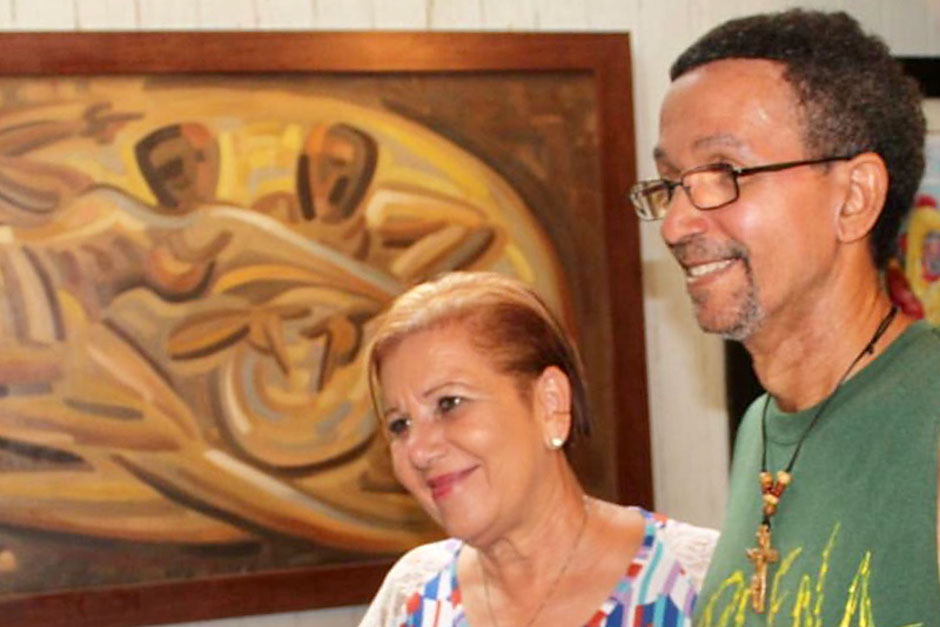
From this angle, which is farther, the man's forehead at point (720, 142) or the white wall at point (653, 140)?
the white wall at point (653, 140)

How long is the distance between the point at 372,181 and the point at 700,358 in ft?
2.57

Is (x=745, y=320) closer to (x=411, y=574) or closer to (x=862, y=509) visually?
(x=862, y=509)

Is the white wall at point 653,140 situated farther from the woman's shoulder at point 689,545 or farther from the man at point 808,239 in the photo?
the man at point 808,239

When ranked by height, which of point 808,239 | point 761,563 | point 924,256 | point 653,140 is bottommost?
point 761,563

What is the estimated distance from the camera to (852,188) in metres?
1.30

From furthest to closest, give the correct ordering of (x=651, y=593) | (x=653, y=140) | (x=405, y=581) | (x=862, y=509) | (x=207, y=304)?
(x=653, y=140) → (x=207, y=304) → (x=405, y=581) → (x=651, y=593) → (x=862, y=509)

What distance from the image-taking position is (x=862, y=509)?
1225 millimetres

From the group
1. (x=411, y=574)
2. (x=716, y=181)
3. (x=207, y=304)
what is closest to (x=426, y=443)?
(x=411, y=574)

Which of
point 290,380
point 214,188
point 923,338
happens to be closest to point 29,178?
point 214,188

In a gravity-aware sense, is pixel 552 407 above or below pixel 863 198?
below

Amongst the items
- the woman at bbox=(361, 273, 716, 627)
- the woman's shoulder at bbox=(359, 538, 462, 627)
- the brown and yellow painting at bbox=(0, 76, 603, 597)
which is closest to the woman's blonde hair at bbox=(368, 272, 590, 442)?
the woman at bbox=(361, 273, 716, 627)

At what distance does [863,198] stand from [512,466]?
2.02ft

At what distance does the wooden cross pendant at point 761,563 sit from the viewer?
1.34 m

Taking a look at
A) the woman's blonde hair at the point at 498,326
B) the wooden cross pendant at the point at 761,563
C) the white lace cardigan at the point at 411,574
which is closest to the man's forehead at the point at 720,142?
the wooden cross pendant at the point at 761,563
